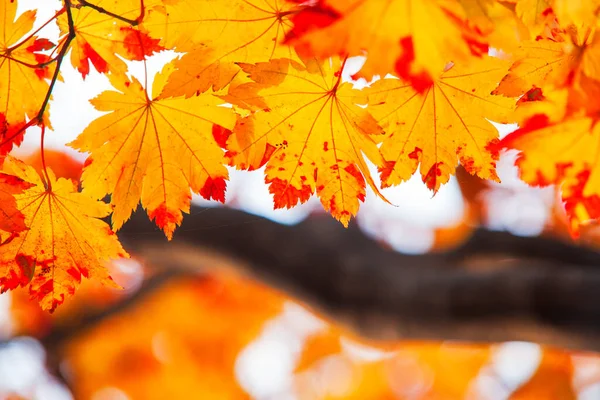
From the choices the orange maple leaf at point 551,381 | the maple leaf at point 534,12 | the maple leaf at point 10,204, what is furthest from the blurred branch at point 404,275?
the orange maple leaf at point 551,381

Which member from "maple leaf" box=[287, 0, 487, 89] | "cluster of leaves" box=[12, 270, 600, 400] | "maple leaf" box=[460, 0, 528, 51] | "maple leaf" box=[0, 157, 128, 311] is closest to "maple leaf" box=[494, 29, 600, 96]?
"maple leaf" box=[460, 0, 528, 51]

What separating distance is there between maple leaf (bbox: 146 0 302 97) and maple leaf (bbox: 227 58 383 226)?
0.03m

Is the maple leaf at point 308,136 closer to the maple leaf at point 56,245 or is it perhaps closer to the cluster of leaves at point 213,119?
the cluster of leaves at point 213,119

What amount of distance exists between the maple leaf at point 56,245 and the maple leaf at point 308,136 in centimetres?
25

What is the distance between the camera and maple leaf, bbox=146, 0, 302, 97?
0.69 metres

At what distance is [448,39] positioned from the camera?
18.8 inches

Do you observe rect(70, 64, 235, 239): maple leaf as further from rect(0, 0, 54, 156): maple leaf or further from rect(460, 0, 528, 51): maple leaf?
rect(460, 0, 528, 51): maple leaf

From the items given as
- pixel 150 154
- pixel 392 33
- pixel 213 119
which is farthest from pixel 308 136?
pixel 392 33

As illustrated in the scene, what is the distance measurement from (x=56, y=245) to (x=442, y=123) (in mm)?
622

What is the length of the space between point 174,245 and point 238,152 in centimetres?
181

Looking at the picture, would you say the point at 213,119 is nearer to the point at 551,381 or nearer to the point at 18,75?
the point at 18,75

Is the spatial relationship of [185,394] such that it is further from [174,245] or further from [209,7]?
[209,7]

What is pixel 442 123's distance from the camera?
83 centimetres

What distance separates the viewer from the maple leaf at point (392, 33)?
0.47m
